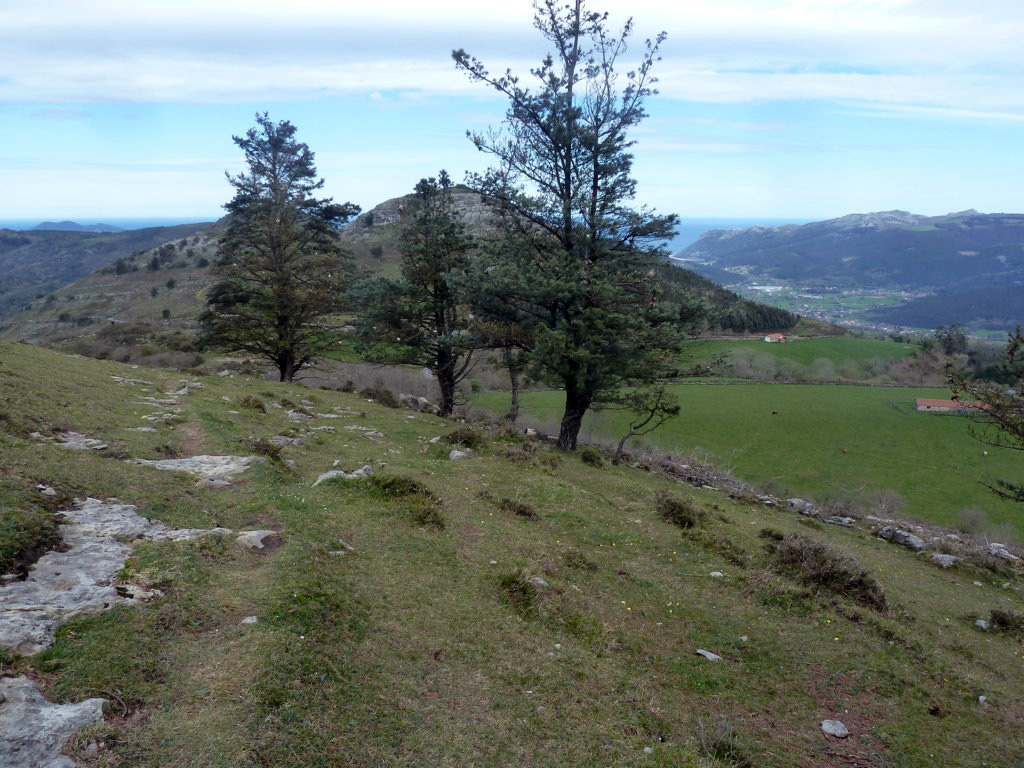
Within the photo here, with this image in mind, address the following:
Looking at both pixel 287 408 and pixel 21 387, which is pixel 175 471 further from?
pixel 287 408

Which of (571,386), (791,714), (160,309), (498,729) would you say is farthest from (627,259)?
(160,309)

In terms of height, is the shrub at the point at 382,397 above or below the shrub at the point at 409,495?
below

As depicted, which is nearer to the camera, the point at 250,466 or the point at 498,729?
the point at 498,729

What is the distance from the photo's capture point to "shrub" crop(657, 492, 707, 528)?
13.1 meters

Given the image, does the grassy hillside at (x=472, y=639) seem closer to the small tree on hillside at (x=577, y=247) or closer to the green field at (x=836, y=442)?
the small tree on hillside at (x=577, y=247)

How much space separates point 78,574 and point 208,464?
5.23 m

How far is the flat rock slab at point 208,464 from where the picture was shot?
1038 centimetres

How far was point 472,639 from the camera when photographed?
23.9 ft

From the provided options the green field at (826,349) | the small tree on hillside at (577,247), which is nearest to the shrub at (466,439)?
the small tree on hillside at (577,247)

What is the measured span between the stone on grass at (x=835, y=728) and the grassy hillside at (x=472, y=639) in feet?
0.32

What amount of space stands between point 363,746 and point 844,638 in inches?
305

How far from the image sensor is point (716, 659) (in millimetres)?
7938

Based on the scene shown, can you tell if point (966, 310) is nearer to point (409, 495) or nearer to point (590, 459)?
point (590, 459)

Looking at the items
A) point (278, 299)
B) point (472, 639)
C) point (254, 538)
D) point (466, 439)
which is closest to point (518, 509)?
point (472, 639)
